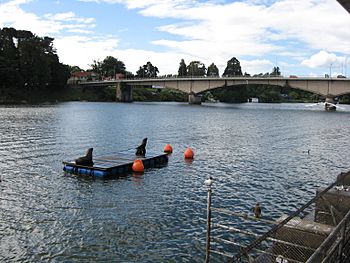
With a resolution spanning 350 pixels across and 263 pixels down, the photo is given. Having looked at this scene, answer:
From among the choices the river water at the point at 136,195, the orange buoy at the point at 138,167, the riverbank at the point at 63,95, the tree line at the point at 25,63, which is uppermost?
the tree line at the point at 25,63

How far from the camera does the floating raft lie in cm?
2790

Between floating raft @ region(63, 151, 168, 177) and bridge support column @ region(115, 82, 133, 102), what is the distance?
137909 mm

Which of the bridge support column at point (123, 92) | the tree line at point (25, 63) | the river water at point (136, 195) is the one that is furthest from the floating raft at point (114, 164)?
the bridge support column at point (123, 92)

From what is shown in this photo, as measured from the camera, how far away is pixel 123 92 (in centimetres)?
17362

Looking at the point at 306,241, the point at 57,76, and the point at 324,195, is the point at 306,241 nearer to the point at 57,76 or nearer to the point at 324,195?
the point at 324,195

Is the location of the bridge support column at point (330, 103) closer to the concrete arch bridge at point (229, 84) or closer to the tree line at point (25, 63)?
the concrete arch bridge at point (229, 84)

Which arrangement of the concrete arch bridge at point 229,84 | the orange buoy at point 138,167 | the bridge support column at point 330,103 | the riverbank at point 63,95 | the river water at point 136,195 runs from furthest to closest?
the riverbank at point 63,95 → the bridge support column at point 330,103 → the concrete arch bridge at point 229,84 → the orange buoy at point 138,167 → the river water at point 136,195

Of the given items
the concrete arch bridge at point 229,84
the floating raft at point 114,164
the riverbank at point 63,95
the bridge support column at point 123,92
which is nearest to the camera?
the floating raft at point 114,164

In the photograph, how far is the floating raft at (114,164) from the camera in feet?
91.5

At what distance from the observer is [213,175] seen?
29.3m

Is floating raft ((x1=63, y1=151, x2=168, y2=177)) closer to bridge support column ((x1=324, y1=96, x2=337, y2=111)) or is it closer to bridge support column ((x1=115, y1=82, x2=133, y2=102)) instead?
bridge support column ((x1=324, y1=96, x2=337, y2=111))

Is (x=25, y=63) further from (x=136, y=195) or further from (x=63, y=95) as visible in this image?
(x=136, y=195)

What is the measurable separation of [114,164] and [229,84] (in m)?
105

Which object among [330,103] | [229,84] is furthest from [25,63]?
[330,103]
